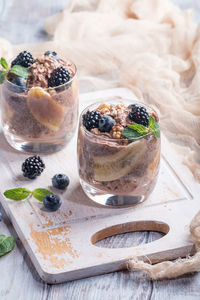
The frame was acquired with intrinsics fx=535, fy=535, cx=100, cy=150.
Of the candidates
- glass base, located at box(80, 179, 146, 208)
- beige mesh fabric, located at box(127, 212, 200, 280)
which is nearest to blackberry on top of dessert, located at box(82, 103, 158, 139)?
glass base, located at box(80, 179, 146, 208)

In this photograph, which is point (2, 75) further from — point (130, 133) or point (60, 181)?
point (130, 133)

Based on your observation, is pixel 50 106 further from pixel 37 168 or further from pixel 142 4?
pixel 142 4

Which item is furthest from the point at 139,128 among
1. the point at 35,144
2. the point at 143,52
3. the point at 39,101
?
the point at 143,52

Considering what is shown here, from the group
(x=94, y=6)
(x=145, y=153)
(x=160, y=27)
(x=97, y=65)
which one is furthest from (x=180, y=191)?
(x=94, y=6)

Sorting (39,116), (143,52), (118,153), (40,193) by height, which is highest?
(118,153)

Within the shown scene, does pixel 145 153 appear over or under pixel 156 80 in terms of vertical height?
over

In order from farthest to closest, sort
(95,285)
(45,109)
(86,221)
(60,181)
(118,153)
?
(45,109)
(60,181)
(86,221)
(118,153)
(95,285)

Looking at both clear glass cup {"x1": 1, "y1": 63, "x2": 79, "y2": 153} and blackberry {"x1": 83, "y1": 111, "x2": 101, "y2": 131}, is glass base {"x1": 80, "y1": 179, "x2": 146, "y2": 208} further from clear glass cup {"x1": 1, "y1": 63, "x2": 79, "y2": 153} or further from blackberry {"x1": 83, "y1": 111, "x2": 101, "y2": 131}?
clear glass cup {"x1": 1, "y1": 63, "x2": 79, "y2": 153}
